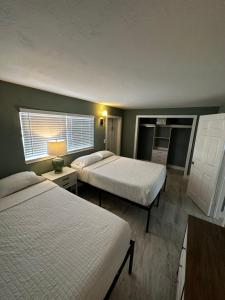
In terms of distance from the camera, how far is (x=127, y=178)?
2.41 metres

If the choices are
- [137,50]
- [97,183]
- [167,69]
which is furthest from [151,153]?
[137,50]

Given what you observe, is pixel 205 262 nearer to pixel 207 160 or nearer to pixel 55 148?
pixel 207 160

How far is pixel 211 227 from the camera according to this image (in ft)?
3.58

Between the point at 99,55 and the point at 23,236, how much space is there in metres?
1.80

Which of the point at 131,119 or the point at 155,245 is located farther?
the point at 131,119

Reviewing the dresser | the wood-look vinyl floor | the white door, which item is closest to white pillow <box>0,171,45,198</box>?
the wood-look vinyl floor

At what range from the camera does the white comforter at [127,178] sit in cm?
209

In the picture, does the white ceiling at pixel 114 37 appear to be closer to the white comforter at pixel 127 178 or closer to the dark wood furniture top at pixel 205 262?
the dark wood furniture top at pixel 205 262

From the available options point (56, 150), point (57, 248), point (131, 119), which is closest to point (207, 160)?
point (57, 248)

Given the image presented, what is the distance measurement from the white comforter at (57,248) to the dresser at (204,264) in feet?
1.87

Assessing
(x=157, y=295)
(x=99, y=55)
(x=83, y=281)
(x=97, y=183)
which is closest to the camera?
(x=83, y=281)

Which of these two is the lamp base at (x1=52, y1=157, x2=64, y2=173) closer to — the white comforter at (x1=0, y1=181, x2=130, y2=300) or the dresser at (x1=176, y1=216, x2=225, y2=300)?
the white comforter at (x1=0, y1=181, x2=130, y2=300)

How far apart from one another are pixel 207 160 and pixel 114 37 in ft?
8.98

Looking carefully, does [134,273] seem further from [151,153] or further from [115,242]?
[151,153]
